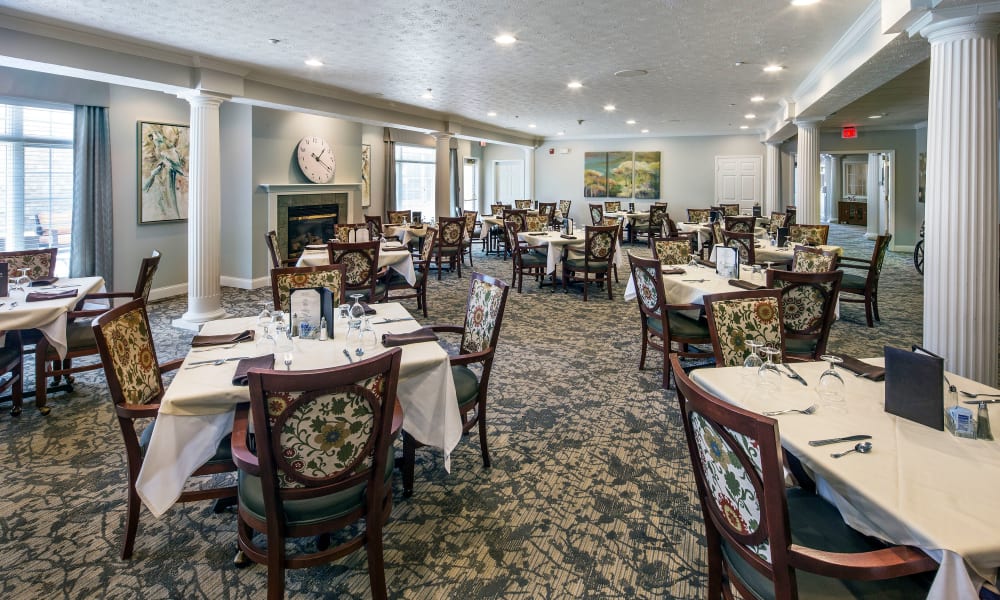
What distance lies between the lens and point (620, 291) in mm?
8062

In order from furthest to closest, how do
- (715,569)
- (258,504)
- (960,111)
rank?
1. (960,111)
2. (258,504)
3. (715,569)

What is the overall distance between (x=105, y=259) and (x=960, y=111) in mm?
7999

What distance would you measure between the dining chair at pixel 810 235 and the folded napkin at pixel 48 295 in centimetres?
755

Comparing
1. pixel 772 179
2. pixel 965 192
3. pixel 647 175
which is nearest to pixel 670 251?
pixel 965 192

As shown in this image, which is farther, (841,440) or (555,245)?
(555,245)

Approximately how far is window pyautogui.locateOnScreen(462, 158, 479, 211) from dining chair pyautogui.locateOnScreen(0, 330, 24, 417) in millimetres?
13053

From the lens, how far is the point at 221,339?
2.68m

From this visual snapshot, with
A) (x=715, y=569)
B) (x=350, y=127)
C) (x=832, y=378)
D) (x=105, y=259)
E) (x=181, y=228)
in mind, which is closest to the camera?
(x=715, y=569)

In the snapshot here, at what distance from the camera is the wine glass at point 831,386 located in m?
1.95

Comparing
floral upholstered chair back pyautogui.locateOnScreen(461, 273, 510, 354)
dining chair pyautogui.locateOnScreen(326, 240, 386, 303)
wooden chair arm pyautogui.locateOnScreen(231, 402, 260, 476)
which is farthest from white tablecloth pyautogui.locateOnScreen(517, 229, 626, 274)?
wooden chair arm pyautogui.locateOnScreen(231, 402, 260, 476)

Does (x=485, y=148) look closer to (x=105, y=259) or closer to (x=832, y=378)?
(x=105, y=259)

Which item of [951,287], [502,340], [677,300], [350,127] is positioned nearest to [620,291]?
[502,340]

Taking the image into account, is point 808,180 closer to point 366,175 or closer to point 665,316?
point 665,316

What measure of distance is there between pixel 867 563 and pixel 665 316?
113 inches
